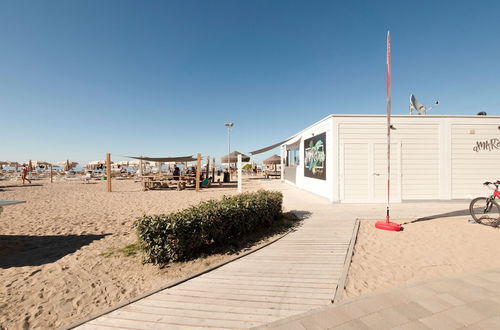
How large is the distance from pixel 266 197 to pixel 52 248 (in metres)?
4.83

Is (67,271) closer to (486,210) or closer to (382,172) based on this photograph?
(382,172)

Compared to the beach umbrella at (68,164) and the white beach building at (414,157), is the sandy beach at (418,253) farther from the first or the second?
the beach umbrella at (68,164)

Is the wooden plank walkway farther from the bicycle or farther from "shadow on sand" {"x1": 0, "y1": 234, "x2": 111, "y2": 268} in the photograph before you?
the bicycle

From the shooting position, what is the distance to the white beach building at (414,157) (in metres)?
7.46

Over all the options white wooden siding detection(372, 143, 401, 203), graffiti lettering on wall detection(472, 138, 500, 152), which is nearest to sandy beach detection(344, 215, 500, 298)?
white wooden siding detection(372, 143, 401, 203)

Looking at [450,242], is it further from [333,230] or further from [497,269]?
[333,230]

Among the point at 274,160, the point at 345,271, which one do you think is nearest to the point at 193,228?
the point at 345,271

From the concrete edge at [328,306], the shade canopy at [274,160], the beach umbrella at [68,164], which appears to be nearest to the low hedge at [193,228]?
the concrete edge at [328,306]

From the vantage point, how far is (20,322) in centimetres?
223

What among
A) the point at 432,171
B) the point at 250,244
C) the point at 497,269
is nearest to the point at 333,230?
the point at 250,244

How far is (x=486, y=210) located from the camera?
17.5 feet

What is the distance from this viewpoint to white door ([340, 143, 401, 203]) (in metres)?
7.45

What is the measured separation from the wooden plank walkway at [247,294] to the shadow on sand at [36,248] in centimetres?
286

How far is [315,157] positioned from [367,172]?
7.76 feet
